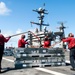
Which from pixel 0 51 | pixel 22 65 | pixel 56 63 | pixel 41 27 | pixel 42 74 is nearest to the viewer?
pixel 42 74

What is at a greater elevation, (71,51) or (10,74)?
(71,51)

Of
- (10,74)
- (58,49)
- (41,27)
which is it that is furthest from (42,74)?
(41,27)

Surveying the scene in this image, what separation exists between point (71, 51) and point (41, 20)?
274 feet

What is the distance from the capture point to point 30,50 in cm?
1296

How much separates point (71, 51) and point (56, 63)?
7.00 ft

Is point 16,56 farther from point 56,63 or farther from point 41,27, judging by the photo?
point 41,27

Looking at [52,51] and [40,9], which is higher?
[40,9]

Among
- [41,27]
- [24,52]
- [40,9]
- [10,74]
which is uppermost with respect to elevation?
[40,9]

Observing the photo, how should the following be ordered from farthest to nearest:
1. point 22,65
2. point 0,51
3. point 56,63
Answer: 1. point 56,63
2. point 22,65
3. point 0,51

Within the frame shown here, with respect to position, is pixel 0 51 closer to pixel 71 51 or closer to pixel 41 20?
pixel 71 51

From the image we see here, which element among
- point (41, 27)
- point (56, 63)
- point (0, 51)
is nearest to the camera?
point (0, 51)

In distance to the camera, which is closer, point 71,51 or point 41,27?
point 71,51

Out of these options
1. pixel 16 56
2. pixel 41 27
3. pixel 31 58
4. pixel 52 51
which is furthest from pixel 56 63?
pixel 41 27

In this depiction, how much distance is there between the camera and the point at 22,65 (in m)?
12.7
